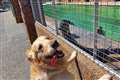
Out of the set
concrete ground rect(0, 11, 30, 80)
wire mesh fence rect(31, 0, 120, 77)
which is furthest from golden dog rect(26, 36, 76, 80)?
concrete ground rect(0, 11, 30, 80)

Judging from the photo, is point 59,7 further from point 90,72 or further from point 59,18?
point 90,72

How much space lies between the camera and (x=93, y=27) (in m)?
4.33

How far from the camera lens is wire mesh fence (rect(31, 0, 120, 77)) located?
13.8 ft

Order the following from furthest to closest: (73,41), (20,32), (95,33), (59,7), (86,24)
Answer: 1. (20,32)
2. (59,7)
3. (73,41)
4. (86,24)
5. (95,33)

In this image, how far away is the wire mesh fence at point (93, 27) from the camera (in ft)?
13.8

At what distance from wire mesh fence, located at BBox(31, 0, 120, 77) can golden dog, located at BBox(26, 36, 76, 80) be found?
1.71ft

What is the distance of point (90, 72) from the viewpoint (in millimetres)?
4414

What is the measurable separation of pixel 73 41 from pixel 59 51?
134 cm

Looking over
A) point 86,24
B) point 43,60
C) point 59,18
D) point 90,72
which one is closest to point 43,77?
point 43,60

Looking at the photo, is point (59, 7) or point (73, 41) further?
point (59, 7)

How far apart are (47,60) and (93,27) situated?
2.76ft

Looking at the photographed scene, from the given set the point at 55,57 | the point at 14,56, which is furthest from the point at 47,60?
the point at 14,56

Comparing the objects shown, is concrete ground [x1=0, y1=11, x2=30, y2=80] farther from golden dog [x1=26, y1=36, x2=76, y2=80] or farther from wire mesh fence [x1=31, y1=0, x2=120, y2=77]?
golden dog [x1=26, y1=36, x2=76, y2=80]

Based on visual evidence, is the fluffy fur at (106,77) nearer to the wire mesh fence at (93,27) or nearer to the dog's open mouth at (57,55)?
the wire mesh fence at (93,27)
